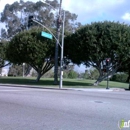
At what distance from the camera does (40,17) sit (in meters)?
66.1

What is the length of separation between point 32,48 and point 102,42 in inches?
444

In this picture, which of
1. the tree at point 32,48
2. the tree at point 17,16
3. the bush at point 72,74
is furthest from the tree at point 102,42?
the bush at point 72,74

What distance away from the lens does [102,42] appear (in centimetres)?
3606

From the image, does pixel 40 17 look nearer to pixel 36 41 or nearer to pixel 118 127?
pixel 36 41

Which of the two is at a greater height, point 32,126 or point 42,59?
point 42,59

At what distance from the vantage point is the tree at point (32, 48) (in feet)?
135

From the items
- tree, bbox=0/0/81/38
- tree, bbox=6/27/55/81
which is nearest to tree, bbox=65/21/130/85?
tree, bbox=6/27/55/81

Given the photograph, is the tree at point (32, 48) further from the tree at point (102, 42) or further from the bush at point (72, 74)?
the bush at point (72, 74)

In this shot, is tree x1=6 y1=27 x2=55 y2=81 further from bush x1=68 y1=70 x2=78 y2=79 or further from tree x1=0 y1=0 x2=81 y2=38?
bush x1=68 y1=70 x2=78 y2=79

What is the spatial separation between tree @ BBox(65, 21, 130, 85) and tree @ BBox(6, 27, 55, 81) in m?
5.42

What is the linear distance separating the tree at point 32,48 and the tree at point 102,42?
17.8 ft

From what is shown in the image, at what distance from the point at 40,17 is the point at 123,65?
32.3m

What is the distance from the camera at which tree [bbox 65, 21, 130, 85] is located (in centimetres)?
3594

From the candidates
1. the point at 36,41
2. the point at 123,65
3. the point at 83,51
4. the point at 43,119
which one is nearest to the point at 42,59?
the point at 36,41
